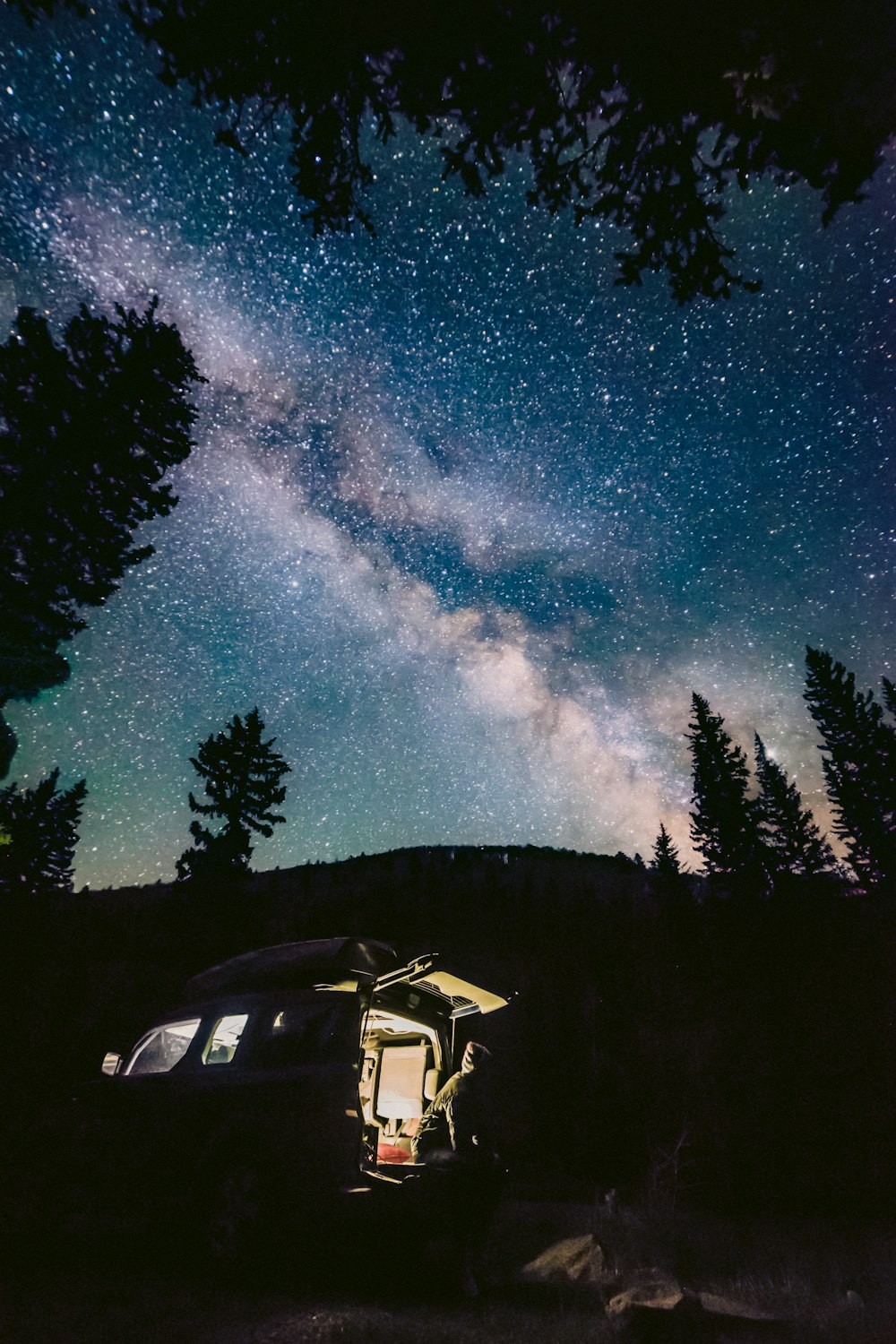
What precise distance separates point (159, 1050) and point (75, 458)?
1430cm

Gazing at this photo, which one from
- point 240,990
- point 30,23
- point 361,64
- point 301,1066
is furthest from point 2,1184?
point 361,64

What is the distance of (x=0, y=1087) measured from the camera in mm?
→ 7508

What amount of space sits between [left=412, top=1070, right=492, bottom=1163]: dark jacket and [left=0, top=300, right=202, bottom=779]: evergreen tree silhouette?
14935 mm

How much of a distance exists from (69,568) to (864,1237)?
1930cm

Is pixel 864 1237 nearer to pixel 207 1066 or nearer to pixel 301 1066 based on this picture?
pixel 301 1066

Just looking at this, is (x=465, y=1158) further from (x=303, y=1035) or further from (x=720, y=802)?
(x=720, y=802)

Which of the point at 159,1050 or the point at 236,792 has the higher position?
the point at 236,792

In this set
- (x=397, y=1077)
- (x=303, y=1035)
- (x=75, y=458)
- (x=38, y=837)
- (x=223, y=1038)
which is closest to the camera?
(x=303, y=1035)

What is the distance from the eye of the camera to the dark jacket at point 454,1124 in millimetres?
5391

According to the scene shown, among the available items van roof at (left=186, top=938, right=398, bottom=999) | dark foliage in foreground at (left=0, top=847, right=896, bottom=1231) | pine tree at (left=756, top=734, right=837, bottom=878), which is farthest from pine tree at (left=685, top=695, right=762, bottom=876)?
van roof at (left=186, top=938, right=398, bottom=999)

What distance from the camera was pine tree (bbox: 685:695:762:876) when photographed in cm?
3957

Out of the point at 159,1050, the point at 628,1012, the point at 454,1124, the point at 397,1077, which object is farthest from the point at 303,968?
the point at 628,1012

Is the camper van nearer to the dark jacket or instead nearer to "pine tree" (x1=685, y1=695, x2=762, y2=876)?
the dark jacket

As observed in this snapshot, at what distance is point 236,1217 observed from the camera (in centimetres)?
420
